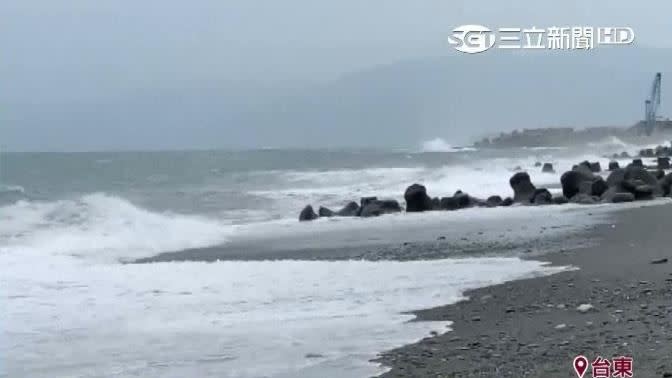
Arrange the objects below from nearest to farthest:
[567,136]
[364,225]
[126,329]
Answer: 1. [126,329]
2. [364,225]
3. [567,136]

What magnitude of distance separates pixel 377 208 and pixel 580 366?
18098mm

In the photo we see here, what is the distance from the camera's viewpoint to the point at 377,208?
23891 mm

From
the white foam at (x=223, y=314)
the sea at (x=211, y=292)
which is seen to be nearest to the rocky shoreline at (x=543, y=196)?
the sea at (x=211, y=292)

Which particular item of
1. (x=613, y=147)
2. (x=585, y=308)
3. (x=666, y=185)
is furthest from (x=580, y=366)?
(x=613, y=147)

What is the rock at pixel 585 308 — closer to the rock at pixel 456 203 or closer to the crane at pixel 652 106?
the rock at pixel 456 203

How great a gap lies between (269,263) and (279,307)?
4.08 m

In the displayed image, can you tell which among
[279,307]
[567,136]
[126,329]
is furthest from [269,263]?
[567,136]

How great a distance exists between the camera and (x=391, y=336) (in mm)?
7637

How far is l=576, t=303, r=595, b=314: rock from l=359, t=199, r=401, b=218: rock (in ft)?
49.3

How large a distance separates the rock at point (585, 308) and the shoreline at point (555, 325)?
4 cm

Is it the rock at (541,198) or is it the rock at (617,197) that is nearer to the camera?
the rock at (617,197)

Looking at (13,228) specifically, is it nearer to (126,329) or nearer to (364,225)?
(364,225)

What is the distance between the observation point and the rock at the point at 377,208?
925 inches

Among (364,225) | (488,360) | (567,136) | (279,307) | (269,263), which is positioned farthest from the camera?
(567,136)
